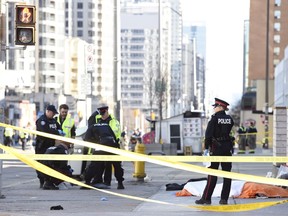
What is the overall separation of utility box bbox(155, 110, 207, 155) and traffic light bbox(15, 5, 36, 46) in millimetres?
29394

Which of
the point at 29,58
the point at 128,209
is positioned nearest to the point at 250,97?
the point at 29,58

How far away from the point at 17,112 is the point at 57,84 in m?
54.0

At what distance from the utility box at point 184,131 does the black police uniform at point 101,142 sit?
26.8m

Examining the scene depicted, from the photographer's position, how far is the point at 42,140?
18125 mm

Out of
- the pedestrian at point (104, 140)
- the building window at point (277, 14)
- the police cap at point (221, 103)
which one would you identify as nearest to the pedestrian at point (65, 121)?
the pedestrian at point (104, 140)

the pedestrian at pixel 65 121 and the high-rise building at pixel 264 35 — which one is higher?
the high-rise building at pixel 264 35

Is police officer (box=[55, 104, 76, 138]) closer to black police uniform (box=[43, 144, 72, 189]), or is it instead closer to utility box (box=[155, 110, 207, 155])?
black police uniform (box=[43, 144, 72, 189])

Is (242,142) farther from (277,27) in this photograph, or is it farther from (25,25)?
(277,27)

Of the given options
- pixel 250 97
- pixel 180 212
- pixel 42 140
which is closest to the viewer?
pixel 180 212

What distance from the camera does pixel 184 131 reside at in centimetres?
4666

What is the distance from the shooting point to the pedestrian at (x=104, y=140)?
1798cm

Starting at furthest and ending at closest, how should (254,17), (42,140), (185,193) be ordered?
(254,17) < (42,140) < (185,193)

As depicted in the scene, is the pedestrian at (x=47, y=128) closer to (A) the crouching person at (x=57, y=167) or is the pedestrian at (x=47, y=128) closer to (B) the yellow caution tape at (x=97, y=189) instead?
(A) the crouching person at (x=57, y=167)

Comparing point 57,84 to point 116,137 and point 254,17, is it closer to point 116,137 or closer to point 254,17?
point 254,17
